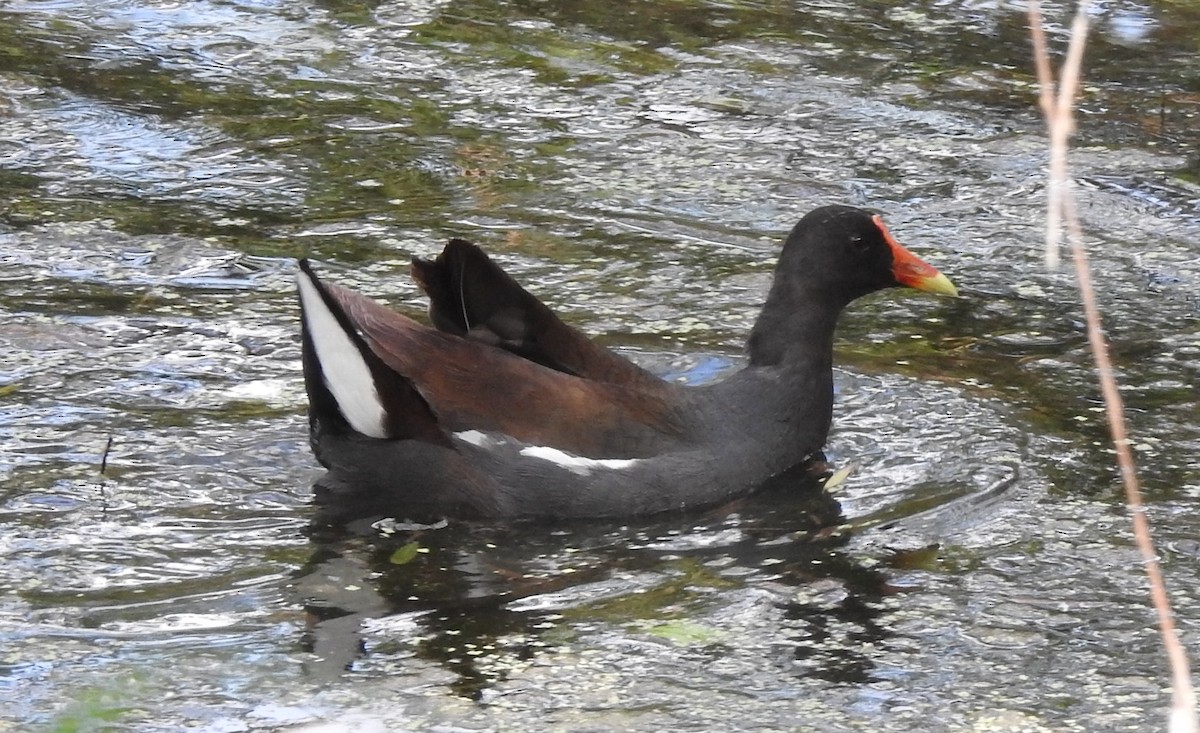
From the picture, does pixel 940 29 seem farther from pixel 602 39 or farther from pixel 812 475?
pixel 812 475

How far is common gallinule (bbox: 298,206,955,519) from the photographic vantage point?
166 inches

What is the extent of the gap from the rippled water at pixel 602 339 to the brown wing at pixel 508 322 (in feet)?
1.29

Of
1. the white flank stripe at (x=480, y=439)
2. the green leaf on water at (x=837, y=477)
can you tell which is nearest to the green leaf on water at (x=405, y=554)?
the white flank stripe at (x=480, y=439)

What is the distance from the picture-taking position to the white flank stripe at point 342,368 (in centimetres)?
Result: 413

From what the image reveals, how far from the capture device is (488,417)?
4.24 metres

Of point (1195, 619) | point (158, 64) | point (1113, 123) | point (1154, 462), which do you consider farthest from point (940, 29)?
point (1195, 619)

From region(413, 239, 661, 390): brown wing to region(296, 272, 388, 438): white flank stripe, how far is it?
0.28 m

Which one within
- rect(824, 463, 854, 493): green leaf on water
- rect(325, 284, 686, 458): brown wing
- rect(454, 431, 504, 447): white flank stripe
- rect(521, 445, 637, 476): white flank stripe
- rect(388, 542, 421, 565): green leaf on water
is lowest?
rect(388, 542, 421, 565): green leaf on water

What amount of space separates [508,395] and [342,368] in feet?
1.25

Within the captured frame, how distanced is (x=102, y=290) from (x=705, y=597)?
2432 mm

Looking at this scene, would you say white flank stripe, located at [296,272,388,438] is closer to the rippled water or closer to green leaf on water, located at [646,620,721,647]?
the rippled water

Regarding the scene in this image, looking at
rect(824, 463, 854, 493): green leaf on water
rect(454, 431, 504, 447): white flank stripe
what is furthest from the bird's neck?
rect(454, 431, 504, 447): white flank stripe

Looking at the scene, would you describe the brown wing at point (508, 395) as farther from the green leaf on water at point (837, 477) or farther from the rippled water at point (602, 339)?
the green leaf on water at point (837, 477)

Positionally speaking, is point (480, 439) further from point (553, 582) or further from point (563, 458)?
point (553, 582)
